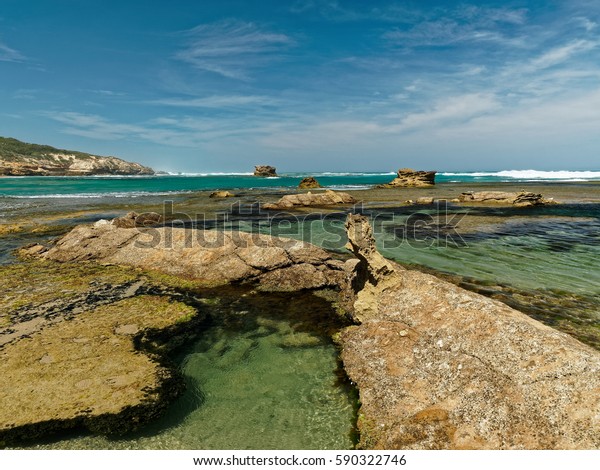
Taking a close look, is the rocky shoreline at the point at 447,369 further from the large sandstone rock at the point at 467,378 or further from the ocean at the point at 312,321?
the ocean at the point at 312,321

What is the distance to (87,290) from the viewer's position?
12594 millimetres

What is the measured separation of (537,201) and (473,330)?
47.8 meters

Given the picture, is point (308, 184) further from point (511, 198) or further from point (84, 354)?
point (84, 354)

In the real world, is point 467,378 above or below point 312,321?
above

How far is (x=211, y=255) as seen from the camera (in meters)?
15.0

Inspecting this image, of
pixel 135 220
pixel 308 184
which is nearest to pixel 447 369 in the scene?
pixel 135 220

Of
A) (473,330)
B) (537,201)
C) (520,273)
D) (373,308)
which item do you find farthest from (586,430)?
(537,201)

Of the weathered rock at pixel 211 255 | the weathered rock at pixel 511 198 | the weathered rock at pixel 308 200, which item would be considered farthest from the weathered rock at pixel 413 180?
the weathered rock at pixel 211 255

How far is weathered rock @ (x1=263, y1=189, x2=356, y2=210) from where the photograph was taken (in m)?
46.5

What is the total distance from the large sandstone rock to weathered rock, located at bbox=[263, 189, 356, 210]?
3832cm

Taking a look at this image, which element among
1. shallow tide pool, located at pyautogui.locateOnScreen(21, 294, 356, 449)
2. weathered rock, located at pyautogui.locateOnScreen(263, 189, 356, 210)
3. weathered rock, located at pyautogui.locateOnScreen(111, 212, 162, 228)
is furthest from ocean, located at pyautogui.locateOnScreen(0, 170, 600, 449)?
weathered rock, located at pyautogui.locateOnScreen(263, 189, 356, 210)

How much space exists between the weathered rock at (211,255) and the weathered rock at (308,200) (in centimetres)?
2886

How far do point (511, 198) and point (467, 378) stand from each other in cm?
4954
